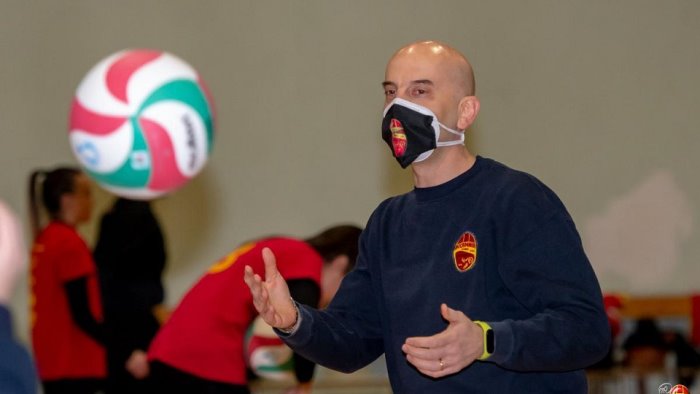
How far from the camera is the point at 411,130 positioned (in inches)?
131

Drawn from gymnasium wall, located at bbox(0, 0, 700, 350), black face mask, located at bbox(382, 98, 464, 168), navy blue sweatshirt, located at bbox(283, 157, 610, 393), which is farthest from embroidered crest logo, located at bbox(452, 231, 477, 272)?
gymnasium wall, located at bbox(0, 0, 700, 350)

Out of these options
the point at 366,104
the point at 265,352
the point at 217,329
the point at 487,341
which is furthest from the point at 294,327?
the point at 366,104

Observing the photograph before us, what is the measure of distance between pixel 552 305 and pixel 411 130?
2.17 ft

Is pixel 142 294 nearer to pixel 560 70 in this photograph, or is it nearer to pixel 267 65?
→ pixel 267 65

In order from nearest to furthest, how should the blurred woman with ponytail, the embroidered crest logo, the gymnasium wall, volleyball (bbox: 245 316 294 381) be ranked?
the embroidered crest logo, volleyball (bbox: 245 316 294 381), the blurred woman with ponytail, the gymnasium wall

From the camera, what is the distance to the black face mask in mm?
3334

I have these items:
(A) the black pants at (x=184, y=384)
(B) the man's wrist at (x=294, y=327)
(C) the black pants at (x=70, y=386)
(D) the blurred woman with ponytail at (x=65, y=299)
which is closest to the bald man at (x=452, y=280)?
(B) the man's wrist at (x=294, y=327)

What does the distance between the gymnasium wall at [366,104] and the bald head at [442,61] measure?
5.73m

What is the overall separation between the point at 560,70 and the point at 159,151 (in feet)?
17.0

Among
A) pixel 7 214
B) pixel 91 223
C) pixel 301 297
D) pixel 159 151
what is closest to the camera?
pixel 7 214

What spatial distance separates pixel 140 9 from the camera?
9.29 m

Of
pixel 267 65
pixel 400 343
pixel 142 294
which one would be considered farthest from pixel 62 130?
pixel 400 343

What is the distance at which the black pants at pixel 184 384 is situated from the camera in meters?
4.78

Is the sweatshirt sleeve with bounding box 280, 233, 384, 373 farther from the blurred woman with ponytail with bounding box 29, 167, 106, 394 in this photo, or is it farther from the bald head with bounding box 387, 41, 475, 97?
the blurred woman with ponytail with bounding box 29, 167, 106, 394
